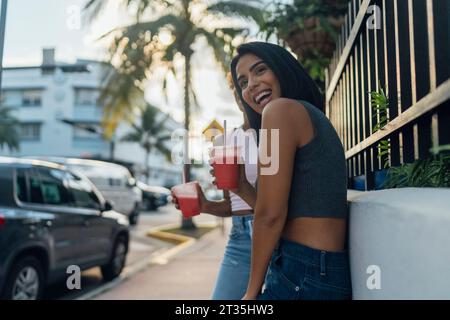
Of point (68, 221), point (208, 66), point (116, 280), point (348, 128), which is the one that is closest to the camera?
point (348, 128)

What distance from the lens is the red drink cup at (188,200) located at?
6.10 feet

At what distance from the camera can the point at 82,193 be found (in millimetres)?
5535

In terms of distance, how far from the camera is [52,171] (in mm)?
5004

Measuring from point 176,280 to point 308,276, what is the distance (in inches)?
184

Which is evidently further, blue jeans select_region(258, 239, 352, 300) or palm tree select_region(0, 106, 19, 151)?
palm tree select_region(0, 106, 19, 151)

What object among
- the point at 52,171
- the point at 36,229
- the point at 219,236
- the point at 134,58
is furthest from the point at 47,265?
the point at 134,58

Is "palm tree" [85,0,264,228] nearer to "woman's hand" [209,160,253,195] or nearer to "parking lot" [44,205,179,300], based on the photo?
"parking lot" [44,205,179,300]

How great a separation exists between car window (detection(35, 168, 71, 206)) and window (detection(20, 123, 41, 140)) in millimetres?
32160

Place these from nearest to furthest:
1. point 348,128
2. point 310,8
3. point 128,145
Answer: point 348,128 → point 310,8 → point 128,145

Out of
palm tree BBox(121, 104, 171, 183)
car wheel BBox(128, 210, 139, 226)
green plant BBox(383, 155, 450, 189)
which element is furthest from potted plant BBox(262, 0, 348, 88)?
palm tree BBox(121, 104, 171, 183)

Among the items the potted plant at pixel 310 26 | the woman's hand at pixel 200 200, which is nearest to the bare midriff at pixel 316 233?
the woman's hand at pixel 200 200

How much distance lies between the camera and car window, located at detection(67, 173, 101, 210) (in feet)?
17.5

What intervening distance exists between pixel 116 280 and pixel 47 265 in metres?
1.71
